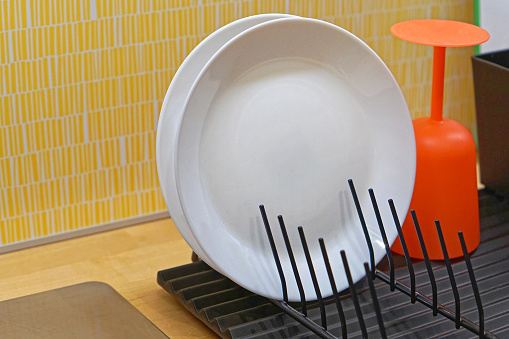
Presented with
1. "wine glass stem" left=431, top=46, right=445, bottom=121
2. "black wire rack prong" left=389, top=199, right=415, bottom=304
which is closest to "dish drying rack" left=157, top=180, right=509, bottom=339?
"black wire rack prong" left=389, top=199, right=415, bottom=304

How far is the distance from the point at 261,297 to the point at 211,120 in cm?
21

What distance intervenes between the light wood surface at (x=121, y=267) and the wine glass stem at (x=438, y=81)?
0.36 metres

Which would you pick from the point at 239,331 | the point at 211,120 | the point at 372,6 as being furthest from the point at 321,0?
the point at 239,331

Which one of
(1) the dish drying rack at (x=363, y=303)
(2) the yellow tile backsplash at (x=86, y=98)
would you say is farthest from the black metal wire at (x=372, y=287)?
(2) the yellow tile backsplash at (x=86, y=98)

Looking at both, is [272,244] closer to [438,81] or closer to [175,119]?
[175,119]

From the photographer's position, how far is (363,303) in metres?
0.82

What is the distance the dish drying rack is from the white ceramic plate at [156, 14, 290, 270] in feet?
0.23

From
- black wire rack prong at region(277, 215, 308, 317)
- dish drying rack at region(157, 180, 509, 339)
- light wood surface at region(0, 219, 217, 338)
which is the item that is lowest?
light wood surface at region(0, 219, 217, 338)

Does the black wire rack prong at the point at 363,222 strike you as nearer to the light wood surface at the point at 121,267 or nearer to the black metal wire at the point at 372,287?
the black metal wire at the point at 372,287

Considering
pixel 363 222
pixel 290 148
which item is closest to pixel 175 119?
pixel 290 148

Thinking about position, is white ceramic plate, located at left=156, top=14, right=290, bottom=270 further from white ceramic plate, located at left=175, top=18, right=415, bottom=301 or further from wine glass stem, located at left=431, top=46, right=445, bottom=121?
wine glass stem, located at left=431, top=46, right=445, bottom=121

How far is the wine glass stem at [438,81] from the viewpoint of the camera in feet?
2.89

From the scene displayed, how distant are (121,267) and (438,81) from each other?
450mm

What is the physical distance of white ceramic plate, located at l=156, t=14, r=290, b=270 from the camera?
2.57ft
